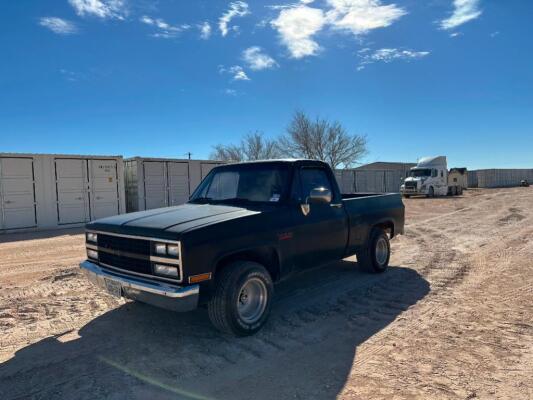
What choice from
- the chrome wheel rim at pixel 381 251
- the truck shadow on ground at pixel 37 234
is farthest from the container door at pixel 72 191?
the chrome wheel rim at pixel 381 251

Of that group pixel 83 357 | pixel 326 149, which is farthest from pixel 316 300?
pixel 326 149

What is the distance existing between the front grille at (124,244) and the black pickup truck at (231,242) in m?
0.01

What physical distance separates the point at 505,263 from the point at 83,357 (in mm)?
7378

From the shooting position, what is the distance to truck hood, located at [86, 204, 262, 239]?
395 centimetres

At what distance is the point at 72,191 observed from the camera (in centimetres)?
1652

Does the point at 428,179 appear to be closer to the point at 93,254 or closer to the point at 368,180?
the point at 368,180

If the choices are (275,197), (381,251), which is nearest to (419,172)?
(381,251)

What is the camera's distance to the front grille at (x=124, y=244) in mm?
4070

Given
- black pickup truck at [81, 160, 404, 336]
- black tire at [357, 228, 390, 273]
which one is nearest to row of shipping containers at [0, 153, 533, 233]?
black pickup truck at [81, 160, 404, 336]

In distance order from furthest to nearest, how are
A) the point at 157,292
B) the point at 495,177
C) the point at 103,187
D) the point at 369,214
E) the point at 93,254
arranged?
the point at 495,177 → the point at 103,187 → the point at 369,214 → the point at 93,254 → the point at 157,292

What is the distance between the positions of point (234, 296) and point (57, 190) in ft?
47.8

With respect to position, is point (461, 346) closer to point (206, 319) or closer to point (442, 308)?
point (442, 308)

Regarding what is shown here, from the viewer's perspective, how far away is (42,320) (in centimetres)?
501

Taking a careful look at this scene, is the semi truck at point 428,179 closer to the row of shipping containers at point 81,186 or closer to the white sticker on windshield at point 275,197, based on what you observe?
→ the row of shipping containers at point 81,186
